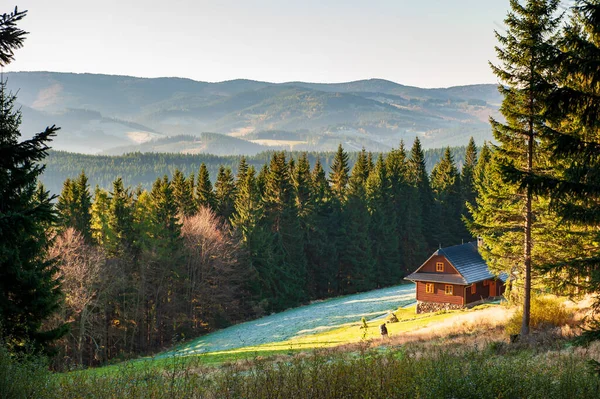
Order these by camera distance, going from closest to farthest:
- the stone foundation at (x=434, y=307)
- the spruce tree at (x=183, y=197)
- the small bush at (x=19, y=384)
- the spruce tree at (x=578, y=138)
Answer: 1. the small bush at (x=19, y=384)
2. the spruce tree at (x=578, y=138)
3. the stone foundation at (x=434, y=307)
4. the spruce tree at (x=183, y=197)

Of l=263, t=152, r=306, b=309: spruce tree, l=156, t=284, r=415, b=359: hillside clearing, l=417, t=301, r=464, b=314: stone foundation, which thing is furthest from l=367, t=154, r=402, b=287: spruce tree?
l=417, t=301, r=464, b=314: stone foundation

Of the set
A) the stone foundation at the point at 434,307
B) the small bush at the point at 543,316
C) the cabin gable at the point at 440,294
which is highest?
the small bush at the point at 543,316

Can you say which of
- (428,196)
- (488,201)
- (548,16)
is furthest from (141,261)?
(428,196)

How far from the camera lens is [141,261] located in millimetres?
46250

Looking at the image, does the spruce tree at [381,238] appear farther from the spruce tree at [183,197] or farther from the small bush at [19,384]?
the small bush at [19,384]

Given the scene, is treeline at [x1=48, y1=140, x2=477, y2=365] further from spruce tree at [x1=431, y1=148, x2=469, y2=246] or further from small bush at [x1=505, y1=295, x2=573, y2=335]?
small bush at [x1=505, y1=295, x2=573, y2=335]

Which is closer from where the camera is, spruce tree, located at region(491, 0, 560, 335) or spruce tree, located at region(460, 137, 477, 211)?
spruce tree, located at region(491, 0, 560, 335)

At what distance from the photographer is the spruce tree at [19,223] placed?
836 cm

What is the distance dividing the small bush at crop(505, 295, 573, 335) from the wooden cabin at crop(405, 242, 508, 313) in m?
24.3

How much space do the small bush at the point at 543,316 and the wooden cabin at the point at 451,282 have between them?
2433 cm

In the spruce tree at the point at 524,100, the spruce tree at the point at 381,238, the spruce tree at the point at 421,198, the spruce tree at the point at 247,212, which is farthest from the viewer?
the spruce tree at the point at 421,198

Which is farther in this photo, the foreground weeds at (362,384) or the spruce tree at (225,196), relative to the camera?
the spruce tree at (225,196)

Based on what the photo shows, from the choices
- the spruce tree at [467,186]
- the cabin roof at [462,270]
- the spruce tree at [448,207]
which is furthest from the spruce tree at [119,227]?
the spruce tree at [467,186]

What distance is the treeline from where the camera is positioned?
139 ft
